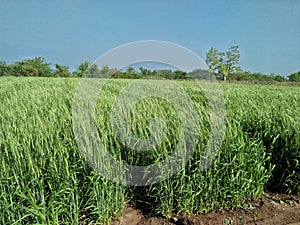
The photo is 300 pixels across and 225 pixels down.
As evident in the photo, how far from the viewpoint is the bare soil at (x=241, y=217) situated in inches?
86.7

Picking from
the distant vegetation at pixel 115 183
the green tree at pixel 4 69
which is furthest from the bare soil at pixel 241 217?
the green tree at pixel 4 69

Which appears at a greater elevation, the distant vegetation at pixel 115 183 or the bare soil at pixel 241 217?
the distant vegetation at pixel 115 183

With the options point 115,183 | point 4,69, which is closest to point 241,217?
point 115,183

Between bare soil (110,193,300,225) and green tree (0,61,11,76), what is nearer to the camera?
bare soil (110,193,300,225)

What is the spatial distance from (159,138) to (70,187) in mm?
912

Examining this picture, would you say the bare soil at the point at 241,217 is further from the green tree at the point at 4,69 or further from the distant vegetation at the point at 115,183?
the green tree at the point at 4,69

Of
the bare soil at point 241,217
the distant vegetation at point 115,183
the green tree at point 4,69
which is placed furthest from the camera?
the green tree at point 4,69

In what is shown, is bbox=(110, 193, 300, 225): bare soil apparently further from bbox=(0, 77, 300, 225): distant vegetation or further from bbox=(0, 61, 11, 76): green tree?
bbox=(0, 61, 11, 76): green tree

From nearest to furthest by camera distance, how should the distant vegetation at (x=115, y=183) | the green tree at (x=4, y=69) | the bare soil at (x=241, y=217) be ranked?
1. the distant vegetation at (x=115, y=183)
2. the bare soil at (x=241, y=217)
3. the green tree at (x=4, y=69)

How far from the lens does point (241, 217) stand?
2.28 metres

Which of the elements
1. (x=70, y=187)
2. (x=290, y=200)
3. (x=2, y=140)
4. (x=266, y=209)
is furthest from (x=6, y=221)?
(x=290, y=200)

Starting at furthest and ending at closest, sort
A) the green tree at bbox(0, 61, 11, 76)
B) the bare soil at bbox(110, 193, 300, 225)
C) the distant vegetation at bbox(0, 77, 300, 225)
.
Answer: the green tree at bbox(0, 61, 11, 76), the bare soil at bbox(110, 193, 300, 225), the distant vegetation at bbox(0, 77, 300, 225)

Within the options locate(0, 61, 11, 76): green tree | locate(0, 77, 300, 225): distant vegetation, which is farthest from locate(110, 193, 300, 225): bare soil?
locate(0, 61, 11, 76): green tree

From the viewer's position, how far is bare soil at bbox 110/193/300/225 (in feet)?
7.23
